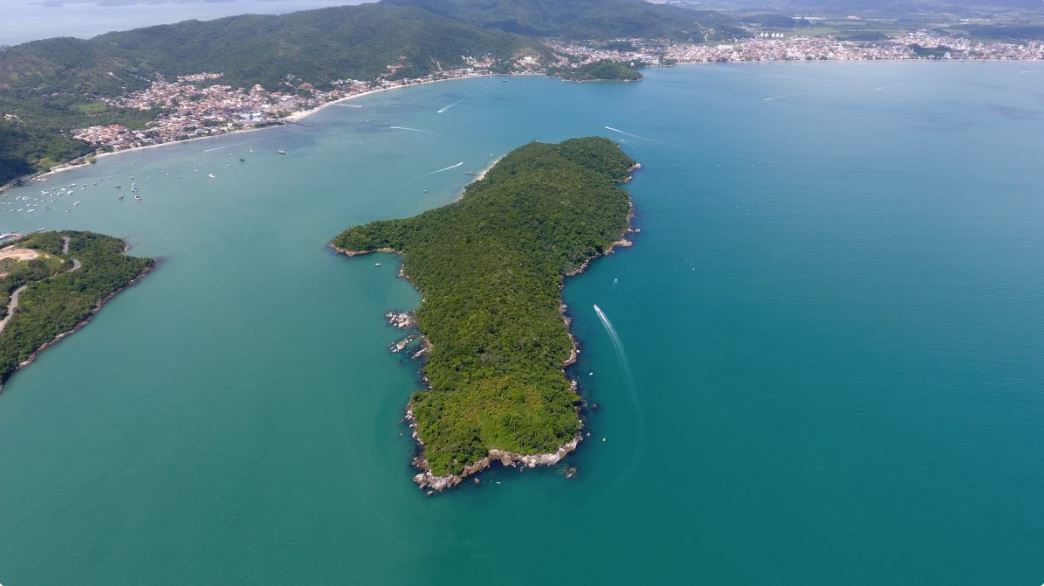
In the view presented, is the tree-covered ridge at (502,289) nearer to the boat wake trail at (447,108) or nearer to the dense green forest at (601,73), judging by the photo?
the boat wake trail at (447,108)

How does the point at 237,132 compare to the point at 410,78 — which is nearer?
the point at 237,132

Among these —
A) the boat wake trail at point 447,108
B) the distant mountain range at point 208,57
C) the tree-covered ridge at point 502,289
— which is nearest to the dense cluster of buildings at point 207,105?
the distant mountain range at point 208,57

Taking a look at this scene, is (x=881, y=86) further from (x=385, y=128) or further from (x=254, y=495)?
(x=254, y=495)

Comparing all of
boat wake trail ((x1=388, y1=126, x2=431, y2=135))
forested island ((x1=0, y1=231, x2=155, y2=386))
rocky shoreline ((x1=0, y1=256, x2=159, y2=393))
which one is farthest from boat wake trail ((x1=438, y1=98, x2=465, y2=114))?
rocky shoreline ((x1=0, y1=256, x2=159, y2=393))

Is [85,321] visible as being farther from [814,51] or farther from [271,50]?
[814,51]

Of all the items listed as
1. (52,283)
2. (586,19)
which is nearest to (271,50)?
(52,283)

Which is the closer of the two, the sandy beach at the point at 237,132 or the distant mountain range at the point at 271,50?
the sandy beach at the point at 237,132

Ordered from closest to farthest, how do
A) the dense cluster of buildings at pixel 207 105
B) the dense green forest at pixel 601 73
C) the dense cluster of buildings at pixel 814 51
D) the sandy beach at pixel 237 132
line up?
the sandy beach at pixel 237 132 < the dense cluster of buildings at pixel 207 105 < the dense green forest at pixel 601 73 < the dense cluster of buildings at pixel 814 51

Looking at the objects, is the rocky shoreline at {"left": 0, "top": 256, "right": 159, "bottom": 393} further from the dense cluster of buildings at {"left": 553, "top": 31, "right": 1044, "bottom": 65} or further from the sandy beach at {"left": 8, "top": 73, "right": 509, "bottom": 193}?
the dense cluster of buildings at {"left": 553, "top": 31, "right": 1044, "bottom": 65}
